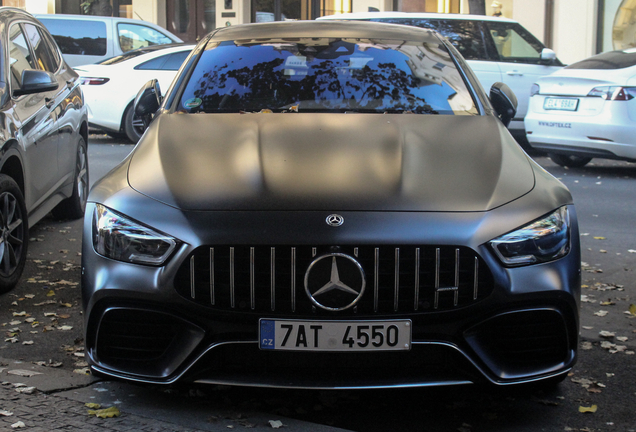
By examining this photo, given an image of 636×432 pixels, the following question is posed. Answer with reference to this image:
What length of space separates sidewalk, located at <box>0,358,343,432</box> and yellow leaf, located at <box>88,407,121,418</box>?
2 cm

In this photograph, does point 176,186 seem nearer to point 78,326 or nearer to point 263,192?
point 263,192

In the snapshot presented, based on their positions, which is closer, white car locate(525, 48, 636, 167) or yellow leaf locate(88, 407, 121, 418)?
yellow leaf locate(88, 407, 121, 418)

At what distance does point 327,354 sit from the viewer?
10.1 ft

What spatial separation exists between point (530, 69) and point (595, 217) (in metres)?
4.70

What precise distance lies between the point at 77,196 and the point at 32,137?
73.9 inches

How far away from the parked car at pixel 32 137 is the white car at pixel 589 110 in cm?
577

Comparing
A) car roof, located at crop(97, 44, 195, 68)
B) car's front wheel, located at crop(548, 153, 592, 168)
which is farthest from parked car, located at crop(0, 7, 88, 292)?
car's front wheel, located at crop(548, 153, 592, 168)

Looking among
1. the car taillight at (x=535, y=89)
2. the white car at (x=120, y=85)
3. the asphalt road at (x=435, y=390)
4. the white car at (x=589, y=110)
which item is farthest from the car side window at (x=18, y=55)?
the car taillight at (x=535, y=89)

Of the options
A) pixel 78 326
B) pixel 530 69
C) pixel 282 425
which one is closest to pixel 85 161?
pixel 78 326

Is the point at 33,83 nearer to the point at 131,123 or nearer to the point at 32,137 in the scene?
the point at 32,137

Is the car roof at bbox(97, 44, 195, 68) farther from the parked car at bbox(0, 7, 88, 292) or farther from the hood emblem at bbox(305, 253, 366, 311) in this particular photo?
the hood emblem at bbox(305, 253, 366, 311)

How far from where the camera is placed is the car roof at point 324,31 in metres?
5.07

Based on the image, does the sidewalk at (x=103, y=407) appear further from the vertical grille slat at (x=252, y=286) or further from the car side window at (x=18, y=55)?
the car side window at (x=18, y=55)

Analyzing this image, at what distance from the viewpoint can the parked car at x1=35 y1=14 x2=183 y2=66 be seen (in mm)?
15773
